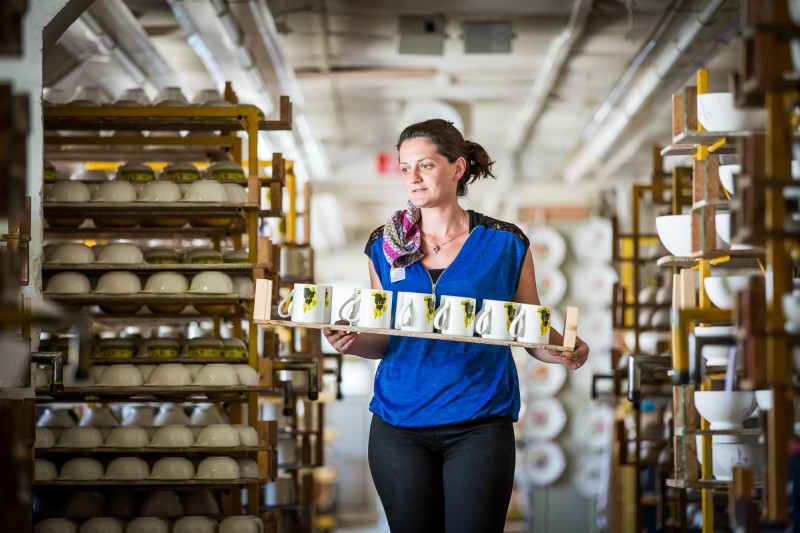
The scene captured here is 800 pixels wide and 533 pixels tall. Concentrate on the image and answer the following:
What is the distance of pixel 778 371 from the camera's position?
2283 millimetres

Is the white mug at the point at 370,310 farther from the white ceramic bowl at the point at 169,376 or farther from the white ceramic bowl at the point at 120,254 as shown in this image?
the white ceramic bowl at the point at 120,254

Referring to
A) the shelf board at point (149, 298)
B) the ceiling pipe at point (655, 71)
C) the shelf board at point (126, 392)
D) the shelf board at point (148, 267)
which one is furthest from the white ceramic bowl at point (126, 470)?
the ceiling pipe at point (655, 71)

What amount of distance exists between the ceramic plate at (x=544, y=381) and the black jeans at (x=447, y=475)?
6.47 metres

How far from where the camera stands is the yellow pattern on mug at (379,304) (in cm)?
286

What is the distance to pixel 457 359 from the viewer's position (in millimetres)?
2838

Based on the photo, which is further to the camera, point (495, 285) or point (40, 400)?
point (40, 400)

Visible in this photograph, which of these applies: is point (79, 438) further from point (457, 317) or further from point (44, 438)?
point (457, 317)

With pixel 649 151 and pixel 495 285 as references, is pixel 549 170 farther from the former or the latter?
pixel 495 285

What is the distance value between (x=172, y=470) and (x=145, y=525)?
223 millimetres

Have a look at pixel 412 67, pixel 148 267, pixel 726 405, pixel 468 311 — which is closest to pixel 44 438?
pixel 148 267

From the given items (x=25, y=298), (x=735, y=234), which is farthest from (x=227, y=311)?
(x=735, y=234)

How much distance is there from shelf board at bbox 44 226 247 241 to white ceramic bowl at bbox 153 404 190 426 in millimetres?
752

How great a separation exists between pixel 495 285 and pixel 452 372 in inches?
10.9

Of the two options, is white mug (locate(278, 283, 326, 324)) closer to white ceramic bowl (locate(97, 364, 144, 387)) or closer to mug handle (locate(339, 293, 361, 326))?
mug handle (locate(339, 293, 361, 326))
